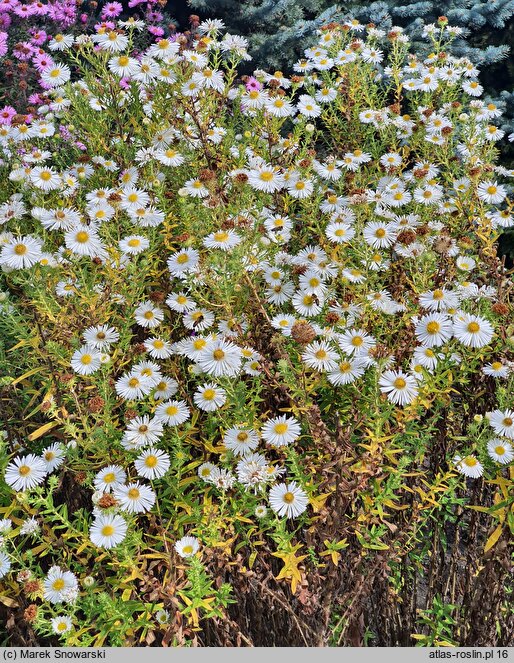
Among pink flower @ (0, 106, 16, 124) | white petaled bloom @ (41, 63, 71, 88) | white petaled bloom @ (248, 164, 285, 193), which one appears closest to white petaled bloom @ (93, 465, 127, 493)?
white petaled bloom @ (248, 164, 285, 193)

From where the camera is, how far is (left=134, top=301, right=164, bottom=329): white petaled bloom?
2.10 meters

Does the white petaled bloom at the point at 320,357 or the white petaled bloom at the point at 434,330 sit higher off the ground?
the white petaled bloom at the point at 434,330

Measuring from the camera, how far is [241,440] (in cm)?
179

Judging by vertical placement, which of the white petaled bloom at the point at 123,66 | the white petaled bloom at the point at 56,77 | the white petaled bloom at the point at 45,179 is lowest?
the white petaled bloom at the point at 45,179

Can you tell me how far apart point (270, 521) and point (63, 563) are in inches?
22.3

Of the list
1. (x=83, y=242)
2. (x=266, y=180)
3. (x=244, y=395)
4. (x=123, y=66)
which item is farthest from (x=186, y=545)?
(x=123, y=66)

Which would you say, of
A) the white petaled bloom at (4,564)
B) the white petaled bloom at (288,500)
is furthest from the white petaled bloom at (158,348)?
the white petaled bloom at (4,564)

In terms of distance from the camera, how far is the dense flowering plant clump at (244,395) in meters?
1.70

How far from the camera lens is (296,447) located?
199 cm

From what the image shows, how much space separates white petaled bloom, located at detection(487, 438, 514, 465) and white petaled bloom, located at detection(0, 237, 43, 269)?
4.60ft

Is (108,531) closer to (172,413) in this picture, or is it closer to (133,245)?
(172,413)

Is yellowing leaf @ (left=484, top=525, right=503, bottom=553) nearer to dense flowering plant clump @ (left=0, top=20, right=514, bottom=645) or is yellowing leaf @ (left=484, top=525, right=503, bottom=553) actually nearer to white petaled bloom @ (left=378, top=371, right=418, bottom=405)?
dense flowering plant clump @ (left=0, top=20, right=514, bottom=645)

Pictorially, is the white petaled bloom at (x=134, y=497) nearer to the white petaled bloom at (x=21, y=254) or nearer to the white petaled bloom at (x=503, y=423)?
the white petaled bloom at (x=21, y=254)

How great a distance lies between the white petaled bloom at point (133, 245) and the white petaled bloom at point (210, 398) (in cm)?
60
